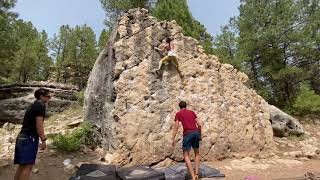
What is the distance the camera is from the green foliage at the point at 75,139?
10.6m

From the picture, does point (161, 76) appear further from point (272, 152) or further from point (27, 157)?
point (27, 157)

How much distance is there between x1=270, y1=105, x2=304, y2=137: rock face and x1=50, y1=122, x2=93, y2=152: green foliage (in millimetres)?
7387

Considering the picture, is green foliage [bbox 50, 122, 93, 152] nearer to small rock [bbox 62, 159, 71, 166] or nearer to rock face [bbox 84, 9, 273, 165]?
rock face [bbox 84, 9, 273, 165]

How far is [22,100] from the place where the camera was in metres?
16.9

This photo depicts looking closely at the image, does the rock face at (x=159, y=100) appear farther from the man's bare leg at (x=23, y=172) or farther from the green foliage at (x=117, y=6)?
the green foliage at (x=117, y=6)

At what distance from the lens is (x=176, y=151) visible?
391 inches

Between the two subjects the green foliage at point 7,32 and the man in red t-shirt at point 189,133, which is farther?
the green foliage at point 7,32

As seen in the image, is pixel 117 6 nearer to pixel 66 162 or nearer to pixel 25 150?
pixel 66 162

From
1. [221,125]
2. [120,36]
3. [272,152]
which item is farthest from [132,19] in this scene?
[272,152]

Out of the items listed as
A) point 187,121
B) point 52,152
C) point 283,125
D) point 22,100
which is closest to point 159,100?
point 187,121

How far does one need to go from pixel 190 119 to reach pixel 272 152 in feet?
15.3

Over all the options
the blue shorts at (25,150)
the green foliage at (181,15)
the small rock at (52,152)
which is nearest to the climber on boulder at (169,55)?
the small rock at (52,152)

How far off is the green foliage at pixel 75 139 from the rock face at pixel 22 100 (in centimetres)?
602

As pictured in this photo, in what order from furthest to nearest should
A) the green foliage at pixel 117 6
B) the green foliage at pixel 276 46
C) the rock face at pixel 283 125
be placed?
the green foliage at pixel 117 6
the green foliage at pixel 276 46
the rock face at pixel 283 125
